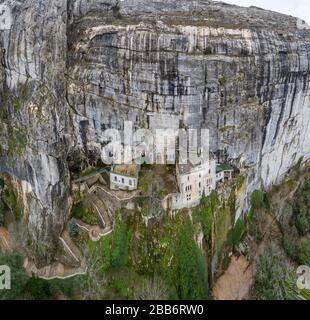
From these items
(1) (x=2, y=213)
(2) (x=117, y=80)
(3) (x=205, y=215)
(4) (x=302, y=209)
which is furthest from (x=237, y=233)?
(1) (x=2, y=213)

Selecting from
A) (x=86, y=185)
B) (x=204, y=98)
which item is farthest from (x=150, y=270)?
(x=204, y=98)

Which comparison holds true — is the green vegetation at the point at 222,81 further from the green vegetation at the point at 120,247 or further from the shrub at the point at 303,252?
the shrub at the point at 303,252

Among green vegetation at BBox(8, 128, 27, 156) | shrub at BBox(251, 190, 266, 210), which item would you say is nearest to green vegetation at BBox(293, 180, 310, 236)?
shrub at BBox(251, 190, 266, 210)

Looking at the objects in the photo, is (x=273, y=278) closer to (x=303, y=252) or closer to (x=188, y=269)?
(x=303, y=252)

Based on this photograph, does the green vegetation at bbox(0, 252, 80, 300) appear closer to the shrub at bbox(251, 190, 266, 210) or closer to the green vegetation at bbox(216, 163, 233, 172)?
the green vegetation at bbox(216, 163, 233, 172)

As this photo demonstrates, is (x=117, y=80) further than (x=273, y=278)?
No

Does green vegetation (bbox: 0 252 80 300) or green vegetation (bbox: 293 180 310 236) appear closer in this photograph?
green vegetation (bbox: 0 252 80 300)
